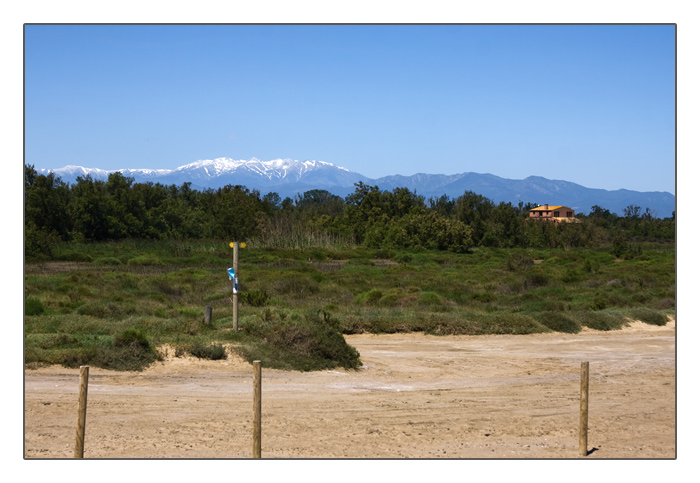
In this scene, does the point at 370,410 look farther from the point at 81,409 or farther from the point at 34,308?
the point at 34,308

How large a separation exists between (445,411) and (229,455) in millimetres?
3978

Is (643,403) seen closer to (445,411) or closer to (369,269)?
(445,411)

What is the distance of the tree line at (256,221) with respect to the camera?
63625 millimetres

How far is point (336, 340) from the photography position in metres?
15.1

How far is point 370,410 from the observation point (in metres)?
11.1

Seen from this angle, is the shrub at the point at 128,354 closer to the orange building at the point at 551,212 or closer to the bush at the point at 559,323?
the bush at the point at 559,323

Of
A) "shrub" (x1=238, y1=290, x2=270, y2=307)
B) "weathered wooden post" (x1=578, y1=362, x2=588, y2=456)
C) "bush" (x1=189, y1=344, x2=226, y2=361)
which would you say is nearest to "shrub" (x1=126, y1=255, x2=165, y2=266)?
"shrub" (x1=238, y1=290, x2=270, y2=307)

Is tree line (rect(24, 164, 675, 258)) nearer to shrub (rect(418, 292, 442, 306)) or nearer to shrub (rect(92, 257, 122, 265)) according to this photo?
shrub (rect(92, 257, 122, 265))

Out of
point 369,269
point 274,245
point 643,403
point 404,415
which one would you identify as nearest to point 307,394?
point 404,415

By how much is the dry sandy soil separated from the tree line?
144 feet

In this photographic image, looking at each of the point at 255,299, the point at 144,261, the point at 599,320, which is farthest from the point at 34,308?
the point at 144,261

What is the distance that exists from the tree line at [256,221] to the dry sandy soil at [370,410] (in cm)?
4380

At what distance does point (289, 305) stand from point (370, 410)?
583 inches

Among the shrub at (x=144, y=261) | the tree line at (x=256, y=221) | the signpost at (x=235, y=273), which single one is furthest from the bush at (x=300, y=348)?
the tree line at (x=256, y=221)
